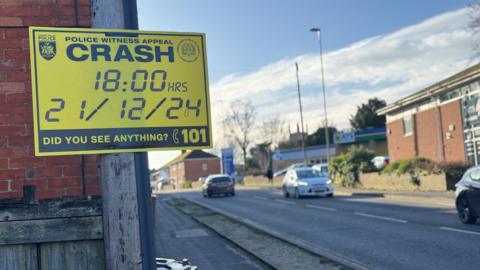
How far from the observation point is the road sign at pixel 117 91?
123 inches

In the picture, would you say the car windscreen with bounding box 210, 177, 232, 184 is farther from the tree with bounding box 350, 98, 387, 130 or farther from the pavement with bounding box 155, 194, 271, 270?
the tree with bounding box 350, 98, 387, 130

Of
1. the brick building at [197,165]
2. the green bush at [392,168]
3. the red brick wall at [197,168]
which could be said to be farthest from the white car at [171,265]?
the red brick wall at [197,168]

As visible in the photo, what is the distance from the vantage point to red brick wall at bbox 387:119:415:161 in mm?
36956

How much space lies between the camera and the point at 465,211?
12.5 m

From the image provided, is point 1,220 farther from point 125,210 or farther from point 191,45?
point 191,45

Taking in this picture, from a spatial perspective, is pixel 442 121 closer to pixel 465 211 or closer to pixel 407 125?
pixel 407 125

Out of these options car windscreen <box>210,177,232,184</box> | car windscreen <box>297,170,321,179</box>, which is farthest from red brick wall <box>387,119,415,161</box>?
car windscreen <box>210,177,232,184</box>

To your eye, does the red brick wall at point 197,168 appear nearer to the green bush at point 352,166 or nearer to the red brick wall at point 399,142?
the red brick wall at point 399,142

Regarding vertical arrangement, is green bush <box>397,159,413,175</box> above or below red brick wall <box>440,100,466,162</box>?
below

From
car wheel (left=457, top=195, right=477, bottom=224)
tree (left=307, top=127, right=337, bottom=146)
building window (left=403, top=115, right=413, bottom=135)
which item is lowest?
car wheel (left=457, top=195, right=477, bottom=224)

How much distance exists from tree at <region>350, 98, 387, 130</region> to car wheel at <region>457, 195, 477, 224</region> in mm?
62017

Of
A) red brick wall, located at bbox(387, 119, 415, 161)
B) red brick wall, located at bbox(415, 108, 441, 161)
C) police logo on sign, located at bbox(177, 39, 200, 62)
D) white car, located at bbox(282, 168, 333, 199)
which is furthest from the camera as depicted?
red brick wall, located at bbox(387, 119, 415, 161)

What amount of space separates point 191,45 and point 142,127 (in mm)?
650

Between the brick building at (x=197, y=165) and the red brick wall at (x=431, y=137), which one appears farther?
the brick building at (x=197, y=165)
